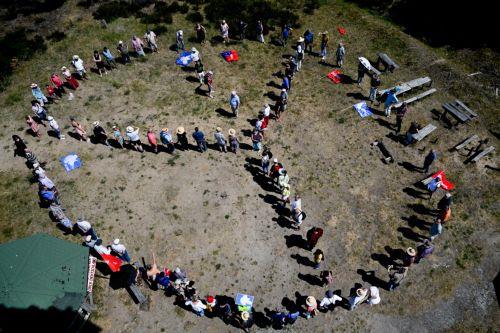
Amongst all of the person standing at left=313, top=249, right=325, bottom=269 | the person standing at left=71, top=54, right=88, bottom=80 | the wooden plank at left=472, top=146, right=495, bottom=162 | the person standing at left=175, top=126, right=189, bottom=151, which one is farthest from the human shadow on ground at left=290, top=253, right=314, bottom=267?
the person standing at left=71, top=54, right=88, bottom=80

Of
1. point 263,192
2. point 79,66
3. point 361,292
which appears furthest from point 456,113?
point 79,66

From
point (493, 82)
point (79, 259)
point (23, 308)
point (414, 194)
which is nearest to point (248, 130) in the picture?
point (414, 194)

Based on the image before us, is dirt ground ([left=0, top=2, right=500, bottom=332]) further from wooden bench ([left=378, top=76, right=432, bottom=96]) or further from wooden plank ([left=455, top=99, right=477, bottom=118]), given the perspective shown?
wooden bench ([left=378, top=76, right=432, bottom=96])

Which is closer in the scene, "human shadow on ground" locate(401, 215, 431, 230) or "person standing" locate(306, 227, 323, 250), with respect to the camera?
"person standing" locate(306, 227, 323, 250)

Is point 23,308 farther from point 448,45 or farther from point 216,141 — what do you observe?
point 448,45

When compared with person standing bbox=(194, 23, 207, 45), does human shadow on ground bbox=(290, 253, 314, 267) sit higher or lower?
lower

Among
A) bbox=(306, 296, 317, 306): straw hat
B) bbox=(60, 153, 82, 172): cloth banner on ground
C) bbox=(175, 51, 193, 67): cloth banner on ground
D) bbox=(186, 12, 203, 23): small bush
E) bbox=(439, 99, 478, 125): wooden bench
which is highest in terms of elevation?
bbox=(186, 12, 203, 23): small bush

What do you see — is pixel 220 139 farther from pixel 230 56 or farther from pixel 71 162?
pixel 230 56
